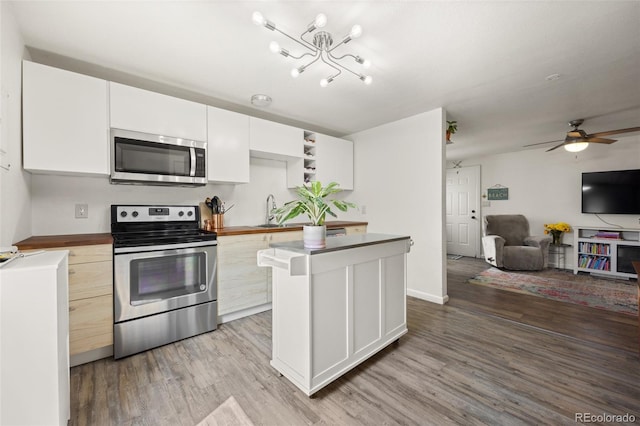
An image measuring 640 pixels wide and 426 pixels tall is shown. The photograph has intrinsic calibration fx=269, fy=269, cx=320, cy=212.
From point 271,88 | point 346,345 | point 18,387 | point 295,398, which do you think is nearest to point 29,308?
point 18,387

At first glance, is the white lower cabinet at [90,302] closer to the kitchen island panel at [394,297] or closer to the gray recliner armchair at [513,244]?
the kitchen island panel at [394,297]

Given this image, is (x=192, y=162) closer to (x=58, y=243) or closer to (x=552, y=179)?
(x=58, y=243)

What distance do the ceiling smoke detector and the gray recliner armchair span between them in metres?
4.62

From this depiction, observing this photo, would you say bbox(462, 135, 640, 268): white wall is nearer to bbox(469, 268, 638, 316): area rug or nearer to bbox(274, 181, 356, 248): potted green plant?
bbox(469, 268, 638, 316): area rug

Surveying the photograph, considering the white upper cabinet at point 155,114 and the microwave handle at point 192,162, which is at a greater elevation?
the white upper cabinet at point 155,114

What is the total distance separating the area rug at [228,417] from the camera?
147 cm

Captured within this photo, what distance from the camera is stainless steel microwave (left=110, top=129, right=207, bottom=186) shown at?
90.1 inches

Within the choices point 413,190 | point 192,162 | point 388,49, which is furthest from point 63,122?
point 413,190

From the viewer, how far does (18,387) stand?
104 cm

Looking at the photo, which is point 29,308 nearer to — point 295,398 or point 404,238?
point 295,398

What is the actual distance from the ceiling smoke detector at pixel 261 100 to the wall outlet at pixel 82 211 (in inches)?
75.1

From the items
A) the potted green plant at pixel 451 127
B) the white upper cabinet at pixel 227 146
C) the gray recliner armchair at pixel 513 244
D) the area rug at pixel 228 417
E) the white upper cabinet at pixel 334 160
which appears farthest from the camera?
the gray recliner armchair at pixel 513 244

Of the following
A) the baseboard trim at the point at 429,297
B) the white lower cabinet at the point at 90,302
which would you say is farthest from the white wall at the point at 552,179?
the white lower cabinet at the point at 90,302

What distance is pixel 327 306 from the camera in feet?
5.69
